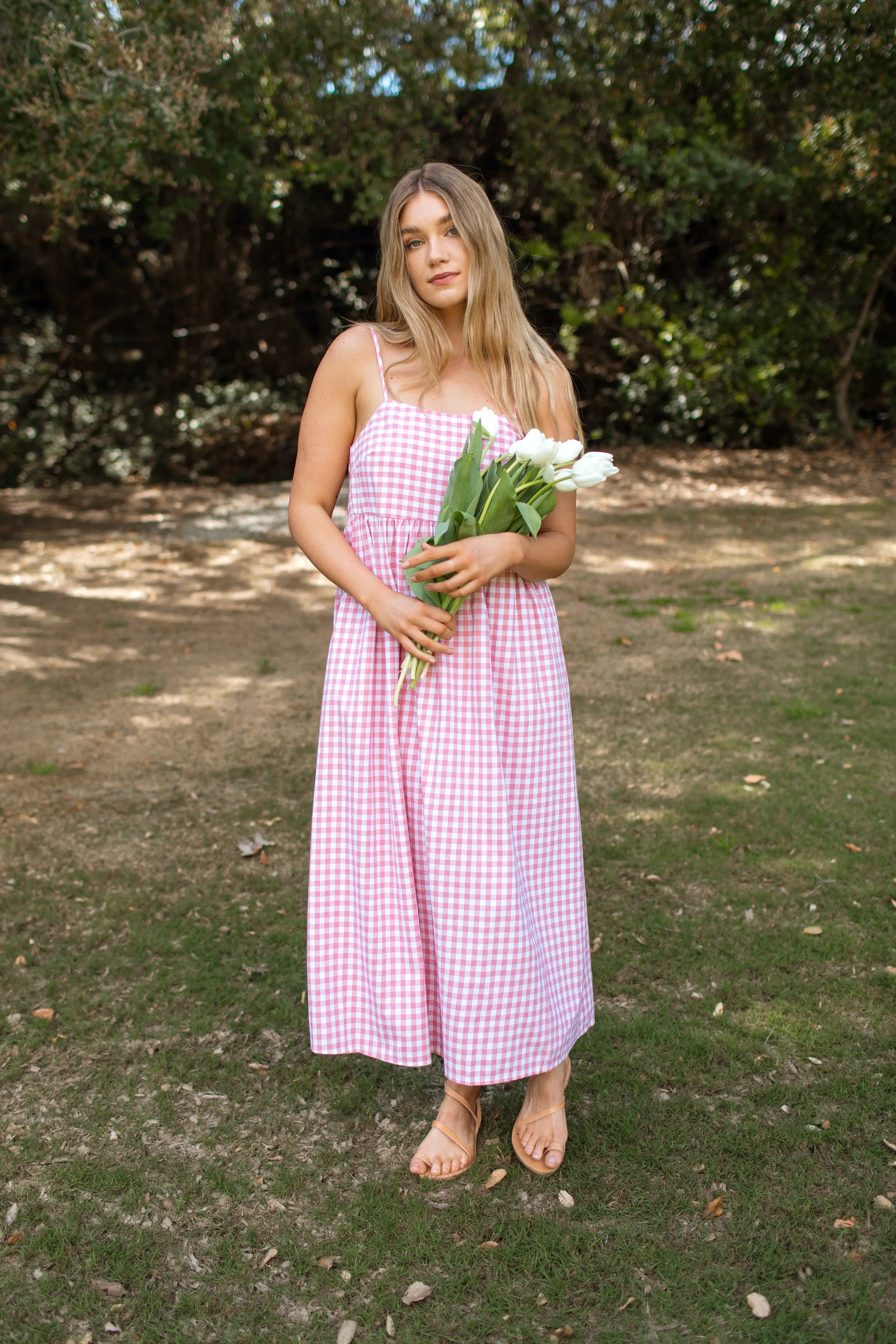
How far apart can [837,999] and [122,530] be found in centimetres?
841

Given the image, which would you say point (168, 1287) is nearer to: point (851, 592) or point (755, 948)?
point (755, 948)

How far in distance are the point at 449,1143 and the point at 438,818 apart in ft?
2.54

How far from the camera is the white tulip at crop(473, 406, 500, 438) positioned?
1998 millimetres

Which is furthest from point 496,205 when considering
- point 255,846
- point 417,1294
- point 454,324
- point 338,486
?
point 417,1294

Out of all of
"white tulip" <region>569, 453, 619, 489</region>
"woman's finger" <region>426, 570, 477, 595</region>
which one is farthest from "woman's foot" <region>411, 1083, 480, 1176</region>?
"white tulip" <region>569, 453, 619, 489</region>

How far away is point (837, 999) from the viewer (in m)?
2.85

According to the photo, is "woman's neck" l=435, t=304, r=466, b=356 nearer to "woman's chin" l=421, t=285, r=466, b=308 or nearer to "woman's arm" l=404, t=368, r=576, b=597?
"woman's chin" l=421, t=285, r=466, b=308

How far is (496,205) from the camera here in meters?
11.2

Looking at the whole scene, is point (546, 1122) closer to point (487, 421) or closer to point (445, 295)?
point (487, 421)

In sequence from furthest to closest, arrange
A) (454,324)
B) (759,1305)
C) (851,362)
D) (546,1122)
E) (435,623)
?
(851,362)
(546,1122)
(454,324)
(435,623)
(759,1305)

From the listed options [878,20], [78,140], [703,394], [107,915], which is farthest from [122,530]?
[878,20]

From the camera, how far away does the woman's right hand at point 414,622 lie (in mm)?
2039

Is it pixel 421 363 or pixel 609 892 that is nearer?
pixel 421 363

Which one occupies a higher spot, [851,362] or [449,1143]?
[851,362]
